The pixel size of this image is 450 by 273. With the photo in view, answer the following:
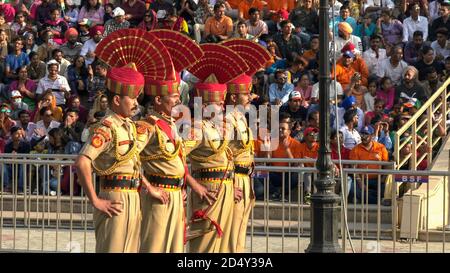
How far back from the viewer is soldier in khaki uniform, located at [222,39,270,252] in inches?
605

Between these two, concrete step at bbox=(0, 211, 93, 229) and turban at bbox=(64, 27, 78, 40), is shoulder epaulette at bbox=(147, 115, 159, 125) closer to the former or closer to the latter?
concrete step at bbox=(0, 211, 93, 229)

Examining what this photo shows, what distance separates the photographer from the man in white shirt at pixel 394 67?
2270 centimetres

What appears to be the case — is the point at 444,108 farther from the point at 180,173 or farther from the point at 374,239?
→ the point at 180,173

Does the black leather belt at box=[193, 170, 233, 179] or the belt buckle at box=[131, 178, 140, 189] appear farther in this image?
the black leather belt at box=[193, 170, 233, 179]

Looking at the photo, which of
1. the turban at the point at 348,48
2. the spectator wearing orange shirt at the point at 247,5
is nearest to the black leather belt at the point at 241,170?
the turban at the point at 348,48

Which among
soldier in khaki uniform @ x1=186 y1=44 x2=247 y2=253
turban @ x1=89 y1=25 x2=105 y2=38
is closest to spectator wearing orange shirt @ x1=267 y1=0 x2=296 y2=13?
turban @ x1=89 y1=25 x2=105 y2=38

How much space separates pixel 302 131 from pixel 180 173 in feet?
22.6

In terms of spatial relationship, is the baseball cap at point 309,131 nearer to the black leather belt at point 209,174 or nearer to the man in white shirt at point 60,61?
the black leather belt at point 209,174

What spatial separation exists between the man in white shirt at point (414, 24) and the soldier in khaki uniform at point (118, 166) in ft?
35.0

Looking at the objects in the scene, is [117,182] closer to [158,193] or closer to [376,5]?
[158,193]

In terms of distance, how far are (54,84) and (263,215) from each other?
6.98 meters

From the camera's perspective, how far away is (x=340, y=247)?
16156 mm

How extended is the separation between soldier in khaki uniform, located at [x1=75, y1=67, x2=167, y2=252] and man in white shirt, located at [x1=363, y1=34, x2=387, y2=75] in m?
9.98
